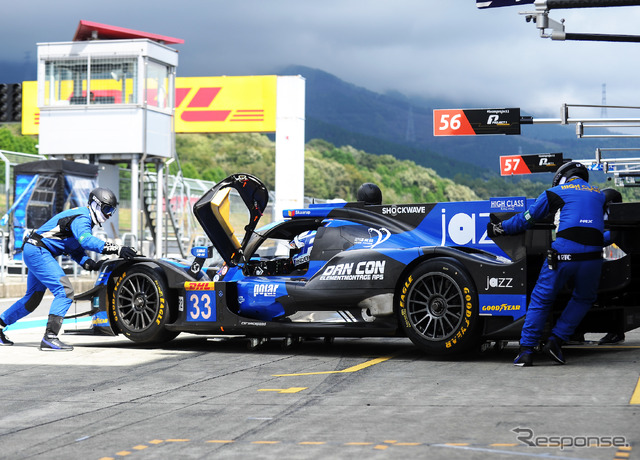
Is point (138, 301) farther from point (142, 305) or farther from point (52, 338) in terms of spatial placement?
point (52, 338)

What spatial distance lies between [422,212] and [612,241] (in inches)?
70.5

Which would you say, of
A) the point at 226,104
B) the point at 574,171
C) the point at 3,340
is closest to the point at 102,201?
the point at 3,340

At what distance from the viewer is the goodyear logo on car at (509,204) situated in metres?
8.61

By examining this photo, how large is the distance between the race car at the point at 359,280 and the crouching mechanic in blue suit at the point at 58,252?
32cm

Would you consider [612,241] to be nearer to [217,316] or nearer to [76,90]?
[217,316]

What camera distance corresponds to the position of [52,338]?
9875 mm

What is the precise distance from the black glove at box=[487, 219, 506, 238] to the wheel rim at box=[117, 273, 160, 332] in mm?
3540

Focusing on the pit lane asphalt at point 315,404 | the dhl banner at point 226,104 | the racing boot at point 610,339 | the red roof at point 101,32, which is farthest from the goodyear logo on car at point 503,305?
the dhl banner at point 226,104

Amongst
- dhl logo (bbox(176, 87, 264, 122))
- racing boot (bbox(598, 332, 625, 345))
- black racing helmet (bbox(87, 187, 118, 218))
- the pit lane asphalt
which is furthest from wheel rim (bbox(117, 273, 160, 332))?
dhl logo (bbox(176, 87, 264, 122))

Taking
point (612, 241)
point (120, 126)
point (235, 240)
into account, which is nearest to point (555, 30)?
point (612, 241)

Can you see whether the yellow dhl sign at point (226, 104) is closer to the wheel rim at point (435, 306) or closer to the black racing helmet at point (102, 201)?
the black racing helmet at point (102, 201)

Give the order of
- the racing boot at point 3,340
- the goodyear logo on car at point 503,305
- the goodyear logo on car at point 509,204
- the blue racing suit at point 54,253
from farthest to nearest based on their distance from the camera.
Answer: the racing boot at point 3,340
the blue racing suit at point 54,253
the goodyear logo on car at point 509,204
the goodyear logo on car at point 503,305

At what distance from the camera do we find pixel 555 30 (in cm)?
1130

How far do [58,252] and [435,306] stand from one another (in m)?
4.26
